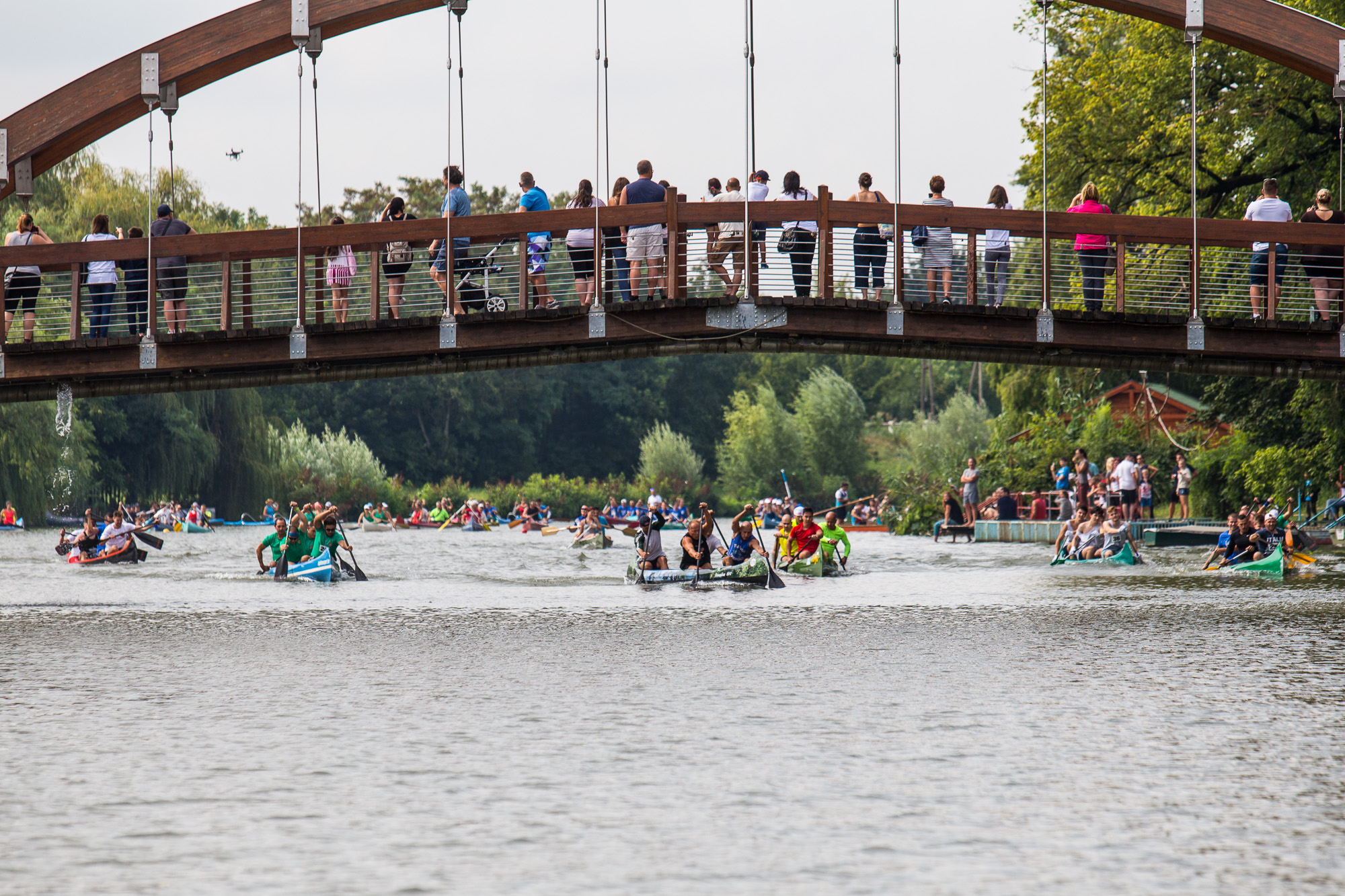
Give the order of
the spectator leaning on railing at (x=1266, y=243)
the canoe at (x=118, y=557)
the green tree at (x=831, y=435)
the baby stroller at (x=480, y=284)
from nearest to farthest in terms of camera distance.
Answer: the baby stroller at (x=480, y=284) < the spectator leaning on railing at (x=1266, y=243) < the canoe at (x=118, y=557) < the green tree at (x=831, y=435)

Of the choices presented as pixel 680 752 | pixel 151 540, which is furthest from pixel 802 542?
pixel 680 752

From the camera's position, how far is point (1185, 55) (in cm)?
3191

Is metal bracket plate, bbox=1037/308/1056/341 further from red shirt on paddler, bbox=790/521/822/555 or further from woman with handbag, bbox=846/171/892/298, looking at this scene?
red shirt on paddler, bbox=790/521/822/555

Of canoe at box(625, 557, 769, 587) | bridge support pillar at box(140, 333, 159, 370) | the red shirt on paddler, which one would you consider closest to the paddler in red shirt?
the red shirt on paddler

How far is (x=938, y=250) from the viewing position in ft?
67.7

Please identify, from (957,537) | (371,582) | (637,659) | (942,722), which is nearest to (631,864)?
(942,722)

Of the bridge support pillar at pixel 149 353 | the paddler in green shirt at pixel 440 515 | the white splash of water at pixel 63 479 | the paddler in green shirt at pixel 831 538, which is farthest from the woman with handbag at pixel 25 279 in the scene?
the paddler in green shirt at pixel 440 515

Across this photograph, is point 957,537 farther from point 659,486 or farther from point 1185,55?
point 659,486

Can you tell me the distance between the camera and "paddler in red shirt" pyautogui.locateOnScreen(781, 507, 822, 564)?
27297mm

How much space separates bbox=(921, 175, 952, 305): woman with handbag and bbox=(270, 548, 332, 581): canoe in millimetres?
11481

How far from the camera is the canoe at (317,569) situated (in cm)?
2706

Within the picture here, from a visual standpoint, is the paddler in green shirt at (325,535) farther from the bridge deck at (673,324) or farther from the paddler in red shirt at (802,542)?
the paddler in red shirt at (802,542)

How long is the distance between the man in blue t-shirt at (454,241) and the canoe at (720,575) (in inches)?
258

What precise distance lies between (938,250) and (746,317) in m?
2.68
